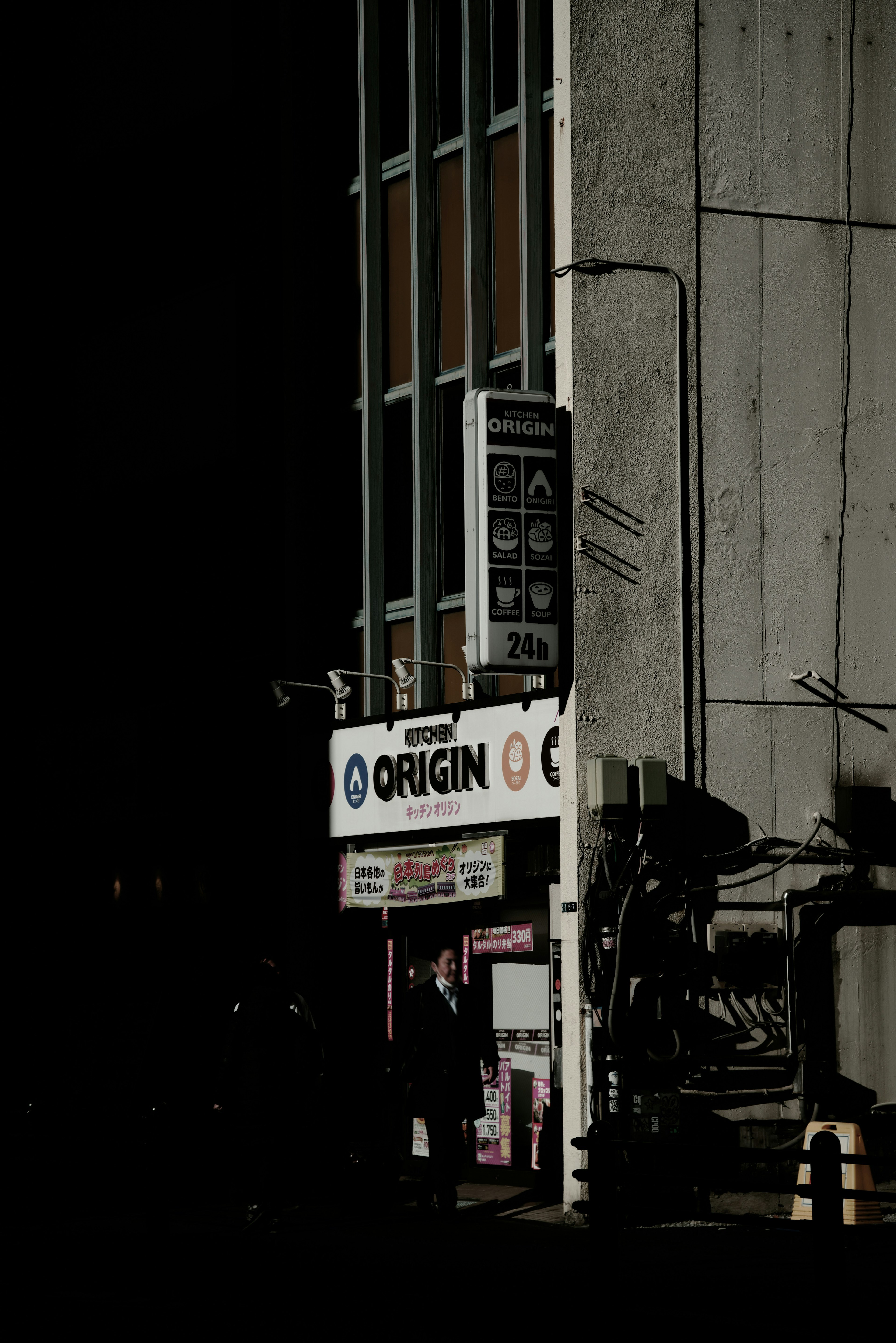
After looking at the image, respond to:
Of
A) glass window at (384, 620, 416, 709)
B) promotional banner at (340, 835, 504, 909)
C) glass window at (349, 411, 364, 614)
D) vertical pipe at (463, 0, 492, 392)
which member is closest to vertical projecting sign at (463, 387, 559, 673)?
promotional banner at (340, 835, 504, 909)

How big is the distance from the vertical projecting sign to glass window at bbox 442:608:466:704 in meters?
2.86

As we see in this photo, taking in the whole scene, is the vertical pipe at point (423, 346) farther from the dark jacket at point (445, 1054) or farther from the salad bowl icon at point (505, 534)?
the dark jacket at point (445, 1054)

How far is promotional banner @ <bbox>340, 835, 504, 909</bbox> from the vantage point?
16.7 m

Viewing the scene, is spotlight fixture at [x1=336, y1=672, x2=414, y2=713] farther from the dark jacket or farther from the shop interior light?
the dark jacket

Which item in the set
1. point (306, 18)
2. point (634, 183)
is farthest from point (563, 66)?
point (306, 18)

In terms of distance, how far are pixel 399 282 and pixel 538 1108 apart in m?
8.76

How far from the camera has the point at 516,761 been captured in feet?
54.9

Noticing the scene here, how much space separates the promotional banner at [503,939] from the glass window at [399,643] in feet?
8.90

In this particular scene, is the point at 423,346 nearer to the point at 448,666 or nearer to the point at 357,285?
the point at 357,285

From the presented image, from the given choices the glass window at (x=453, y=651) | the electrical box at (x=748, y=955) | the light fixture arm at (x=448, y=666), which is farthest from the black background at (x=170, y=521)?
the electrical box at (x=748, y=955)

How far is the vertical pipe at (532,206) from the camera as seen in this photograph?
57.9ft

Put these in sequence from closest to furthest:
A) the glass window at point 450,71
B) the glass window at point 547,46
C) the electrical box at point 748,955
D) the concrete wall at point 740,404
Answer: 1. the electrical box at point 748,955
2. the concrete wall at point 740,404
3. the glass window at point 547,46
4. the glass window at point 450,71

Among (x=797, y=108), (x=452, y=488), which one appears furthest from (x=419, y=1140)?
(x=797, y=108)

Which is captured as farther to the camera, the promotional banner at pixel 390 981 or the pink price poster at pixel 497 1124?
the promotional banner at pixel 390 981
